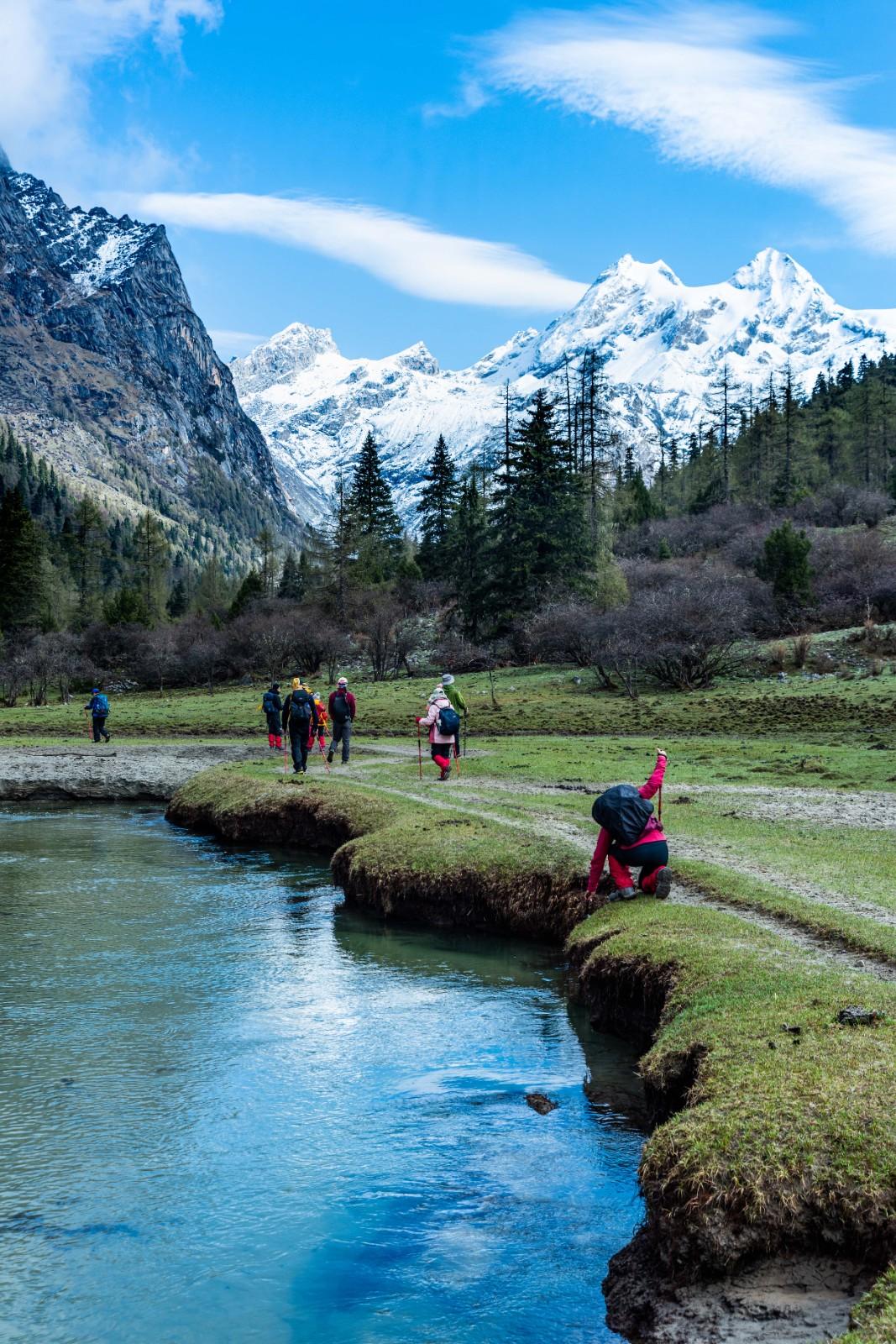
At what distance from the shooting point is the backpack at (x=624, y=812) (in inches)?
576

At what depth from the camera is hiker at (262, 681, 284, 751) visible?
40188 millimetres

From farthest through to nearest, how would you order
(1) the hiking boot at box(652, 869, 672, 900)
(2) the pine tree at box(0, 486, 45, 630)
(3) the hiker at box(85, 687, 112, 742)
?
(2) the pine tree at box(0, 486, 45, 630) → (3) the hiker at box(85, 687, 112, 742) → (1) the hiking boot at box(652, 869, 672, 900)

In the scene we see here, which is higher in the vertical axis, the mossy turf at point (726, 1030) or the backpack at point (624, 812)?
the backpack at point (624, 812)

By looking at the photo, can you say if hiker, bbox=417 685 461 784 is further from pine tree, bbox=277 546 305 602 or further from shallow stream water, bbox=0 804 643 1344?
pine tree, bbox=277 546 305 602

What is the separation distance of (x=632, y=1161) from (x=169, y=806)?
24.2 meters

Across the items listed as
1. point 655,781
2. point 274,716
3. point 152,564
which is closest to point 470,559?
point 274,716

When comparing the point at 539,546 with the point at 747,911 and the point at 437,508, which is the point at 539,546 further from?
the point at 747,911

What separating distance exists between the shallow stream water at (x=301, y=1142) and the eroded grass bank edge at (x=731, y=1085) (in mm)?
647

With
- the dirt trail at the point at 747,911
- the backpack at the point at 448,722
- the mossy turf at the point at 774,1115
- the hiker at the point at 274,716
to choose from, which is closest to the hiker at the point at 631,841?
the dirt trail at the point at 747,911

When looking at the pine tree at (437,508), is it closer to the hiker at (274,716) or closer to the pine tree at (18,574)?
the pine tree at (18,574)

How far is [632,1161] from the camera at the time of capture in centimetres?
982

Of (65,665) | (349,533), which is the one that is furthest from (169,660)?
(349,533)

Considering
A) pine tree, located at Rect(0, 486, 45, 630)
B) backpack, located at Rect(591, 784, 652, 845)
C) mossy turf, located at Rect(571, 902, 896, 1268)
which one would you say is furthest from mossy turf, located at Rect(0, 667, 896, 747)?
pine tree, located at Rect(0, 486, 45, 630)

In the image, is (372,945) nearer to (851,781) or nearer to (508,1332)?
(508,1332)
